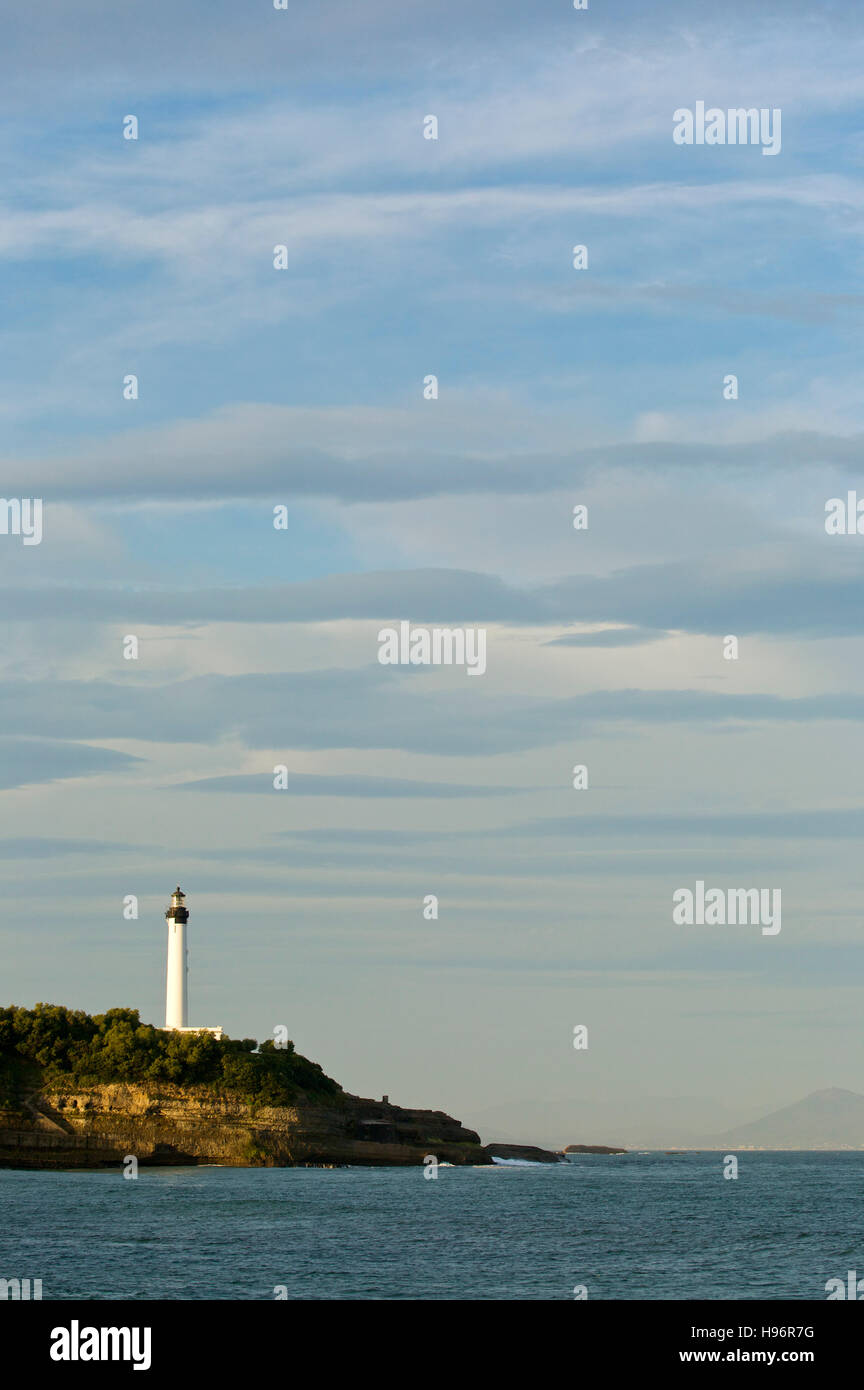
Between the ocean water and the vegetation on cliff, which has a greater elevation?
the vegetation on cliff

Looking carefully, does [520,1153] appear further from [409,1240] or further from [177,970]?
[409,1240]

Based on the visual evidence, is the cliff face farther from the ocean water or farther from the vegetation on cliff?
the ocean water

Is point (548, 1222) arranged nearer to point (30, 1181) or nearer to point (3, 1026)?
point (30, 1181)

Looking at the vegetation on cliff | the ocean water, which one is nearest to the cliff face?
the vegetation on cliff

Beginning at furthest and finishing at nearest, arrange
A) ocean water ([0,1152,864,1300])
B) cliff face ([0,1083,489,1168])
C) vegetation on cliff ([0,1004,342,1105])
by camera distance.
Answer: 1. vegetation on cliff ([0,1004,342,1105])
2. cliff face ([0,1083,489,1168])
3. ocean water ([0,1152,864,1300])

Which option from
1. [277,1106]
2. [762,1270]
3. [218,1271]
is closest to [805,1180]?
[277,1106]

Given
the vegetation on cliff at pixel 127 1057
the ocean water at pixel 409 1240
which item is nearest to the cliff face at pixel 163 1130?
the vegetation on cliff at pixel 127 1057

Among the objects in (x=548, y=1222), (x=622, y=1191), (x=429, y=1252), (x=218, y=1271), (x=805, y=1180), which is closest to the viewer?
(x=218, y=1271)

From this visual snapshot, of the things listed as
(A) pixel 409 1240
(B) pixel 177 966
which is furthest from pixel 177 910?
(A) pixel 409 1240
